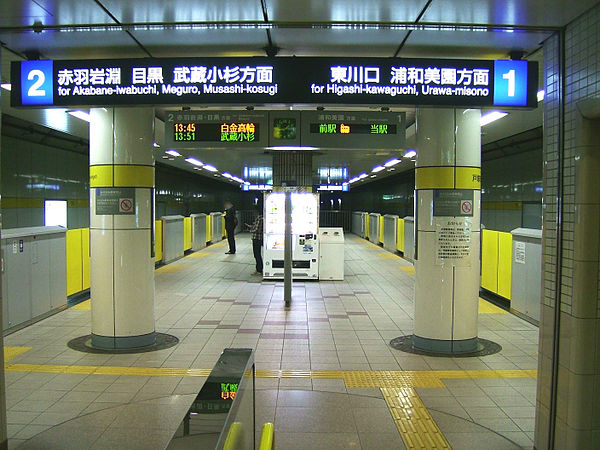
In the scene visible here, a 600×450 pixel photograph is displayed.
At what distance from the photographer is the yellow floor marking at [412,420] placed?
364 centimetres

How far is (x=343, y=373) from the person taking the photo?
5.16m

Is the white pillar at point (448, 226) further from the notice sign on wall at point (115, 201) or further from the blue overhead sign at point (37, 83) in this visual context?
the blue overhead sign at point (37, 83)

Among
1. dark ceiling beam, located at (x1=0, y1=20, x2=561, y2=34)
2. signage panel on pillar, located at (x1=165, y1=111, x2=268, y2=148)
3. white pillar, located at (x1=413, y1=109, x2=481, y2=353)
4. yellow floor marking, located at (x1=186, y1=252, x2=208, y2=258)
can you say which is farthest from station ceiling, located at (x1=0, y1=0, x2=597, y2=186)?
yellow floor marking, located at (x1=186, y1=252, x2=208, y2=258)

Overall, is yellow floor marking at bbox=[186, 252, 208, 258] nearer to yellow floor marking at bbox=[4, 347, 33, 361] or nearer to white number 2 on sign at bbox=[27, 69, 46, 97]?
yellow floor marking at bbox=[4, 347, 33, 361]

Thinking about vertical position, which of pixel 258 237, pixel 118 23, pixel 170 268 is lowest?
pixel 170 268

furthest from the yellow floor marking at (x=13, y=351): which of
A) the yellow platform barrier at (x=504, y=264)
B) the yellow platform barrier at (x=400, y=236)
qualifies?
the yellow platform barrier at (x=400, y=236)

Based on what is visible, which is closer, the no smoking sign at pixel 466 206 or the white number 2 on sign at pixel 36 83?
the white number 2 on sign at pixel 36 83

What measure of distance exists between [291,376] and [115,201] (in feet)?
9.45

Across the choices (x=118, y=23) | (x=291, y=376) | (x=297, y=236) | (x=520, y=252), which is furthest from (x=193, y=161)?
(x=118, y=23)

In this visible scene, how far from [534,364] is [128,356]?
4612 millimetres

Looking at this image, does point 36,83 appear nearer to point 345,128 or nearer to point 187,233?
point 345,128

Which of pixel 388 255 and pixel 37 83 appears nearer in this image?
pixel 37 83

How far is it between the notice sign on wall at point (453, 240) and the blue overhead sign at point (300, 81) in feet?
7.05

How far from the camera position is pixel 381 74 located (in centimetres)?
376
